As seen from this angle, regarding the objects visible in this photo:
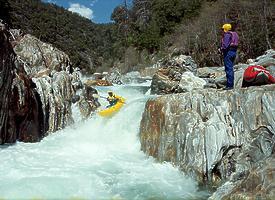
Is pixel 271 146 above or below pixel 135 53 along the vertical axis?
below

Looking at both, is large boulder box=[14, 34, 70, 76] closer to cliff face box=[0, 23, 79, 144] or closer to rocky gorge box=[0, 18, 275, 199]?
cliff face box=[0, 23, 79, 144]

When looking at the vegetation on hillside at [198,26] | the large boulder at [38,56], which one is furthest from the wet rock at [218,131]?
the vegetation on hillside at [198,26]

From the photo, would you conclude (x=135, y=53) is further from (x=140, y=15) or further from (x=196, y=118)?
(x=196, y=118)

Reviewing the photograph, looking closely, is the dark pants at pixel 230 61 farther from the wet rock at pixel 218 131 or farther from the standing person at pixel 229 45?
the wet rock at pixel 218 131

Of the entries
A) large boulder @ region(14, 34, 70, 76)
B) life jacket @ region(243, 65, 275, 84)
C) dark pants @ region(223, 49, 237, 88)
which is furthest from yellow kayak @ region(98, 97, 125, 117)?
life jacket @ region(243, 65, 275, 84)

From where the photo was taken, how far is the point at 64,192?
671 centimetres

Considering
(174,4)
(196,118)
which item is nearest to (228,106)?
(196,118)

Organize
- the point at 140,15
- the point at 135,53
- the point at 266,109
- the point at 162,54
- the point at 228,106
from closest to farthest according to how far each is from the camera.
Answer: the point at 266,109, the point at 228,106, the point at 162,54, the point at 135,53, the point at 140,15

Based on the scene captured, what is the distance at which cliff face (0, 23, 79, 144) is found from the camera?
33.3 ft

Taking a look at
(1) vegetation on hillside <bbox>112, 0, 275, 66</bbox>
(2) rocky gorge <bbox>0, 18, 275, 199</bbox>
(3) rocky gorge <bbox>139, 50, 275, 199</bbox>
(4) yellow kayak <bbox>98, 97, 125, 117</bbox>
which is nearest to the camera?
(2) rocky gorge <bbox>0, 18, 275, 199</bbox>

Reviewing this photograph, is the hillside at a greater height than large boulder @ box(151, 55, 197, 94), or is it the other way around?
the hillside

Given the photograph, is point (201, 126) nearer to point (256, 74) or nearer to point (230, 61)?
point (230, 61)

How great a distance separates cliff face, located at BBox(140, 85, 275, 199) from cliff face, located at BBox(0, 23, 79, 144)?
452 centimetres

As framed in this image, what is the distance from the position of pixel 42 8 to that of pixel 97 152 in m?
63.8
